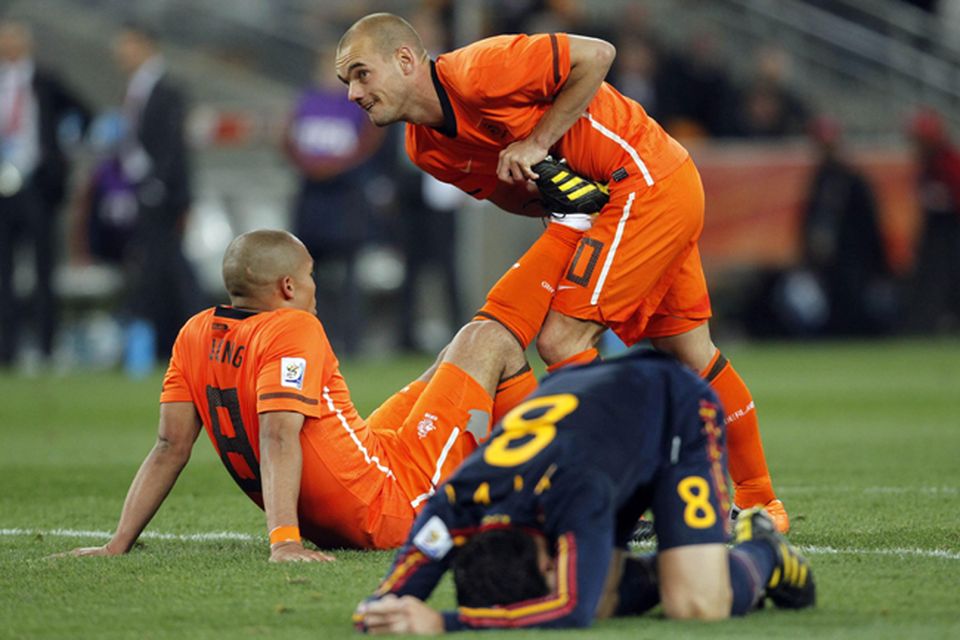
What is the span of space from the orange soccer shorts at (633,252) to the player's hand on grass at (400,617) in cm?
209

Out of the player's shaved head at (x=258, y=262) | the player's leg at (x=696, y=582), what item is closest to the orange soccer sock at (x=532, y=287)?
the player's shaved head at (x=258, y=262)

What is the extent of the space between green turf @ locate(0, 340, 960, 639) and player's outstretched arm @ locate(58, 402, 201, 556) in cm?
13

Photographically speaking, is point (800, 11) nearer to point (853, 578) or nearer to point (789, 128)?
point (789, 128)

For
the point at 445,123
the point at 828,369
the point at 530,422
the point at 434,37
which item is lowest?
the point at 828,369

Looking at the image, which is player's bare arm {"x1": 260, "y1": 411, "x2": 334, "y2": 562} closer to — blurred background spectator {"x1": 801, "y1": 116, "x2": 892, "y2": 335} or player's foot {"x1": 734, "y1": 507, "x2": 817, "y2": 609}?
player's foot {"x1": 734, "y1": 507, "x2": 817, "y2": 609}

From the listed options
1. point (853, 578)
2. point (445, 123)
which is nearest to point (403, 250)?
point (445, 123)

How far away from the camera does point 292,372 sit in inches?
226

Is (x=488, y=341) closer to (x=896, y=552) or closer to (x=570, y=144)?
(x=570, y=144)

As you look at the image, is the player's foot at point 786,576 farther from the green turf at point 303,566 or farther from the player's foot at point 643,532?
the player's foot at point 643,532

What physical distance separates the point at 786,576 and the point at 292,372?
177 centimetres

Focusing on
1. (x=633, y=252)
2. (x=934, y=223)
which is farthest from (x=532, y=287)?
(x=934, y=223)

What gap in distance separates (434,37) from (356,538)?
1101 centimetres

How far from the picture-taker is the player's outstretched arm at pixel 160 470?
5973 millimetres

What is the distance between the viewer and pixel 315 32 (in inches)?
930
